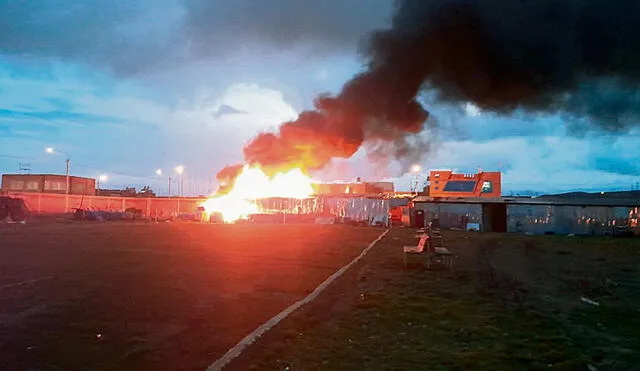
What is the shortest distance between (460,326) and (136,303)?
19.5 ft

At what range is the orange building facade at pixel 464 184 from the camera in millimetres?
58812

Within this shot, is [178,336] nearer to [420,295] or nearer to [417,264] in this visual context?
[420,295]

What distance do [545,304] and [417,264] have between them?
7322 millimetres

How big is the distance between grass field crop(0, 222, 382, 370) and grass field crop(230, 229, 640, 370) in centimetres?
98

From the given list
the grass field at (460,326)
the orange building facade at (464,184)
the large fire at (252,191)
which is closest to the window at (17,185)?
the large fire at (252,191)

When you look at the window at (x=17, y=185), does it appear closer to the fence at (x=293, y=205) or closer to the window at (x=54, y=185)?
the window at (x=54, y=185)

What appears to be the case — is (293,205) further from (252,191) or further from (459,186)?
(459,186)

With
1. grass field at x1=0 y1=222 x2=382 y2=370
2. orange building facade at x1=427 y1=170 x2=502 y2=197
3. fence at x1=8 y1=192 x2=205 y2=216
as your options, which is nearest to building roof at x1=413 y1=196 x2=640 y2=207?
orange building facade at x1=427 y1=170 x2=502 y2=197

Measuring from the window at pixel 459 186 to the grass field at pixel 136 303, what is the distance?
4269cm

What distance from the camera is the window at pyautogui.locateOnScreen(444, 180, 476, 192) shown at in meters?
59.5

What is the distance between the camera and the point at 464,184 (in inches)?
2367

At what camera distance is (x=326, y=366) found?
6.29 metres

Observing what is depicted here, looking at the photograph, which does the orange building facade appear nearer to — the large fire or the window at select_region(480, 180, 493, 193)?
the window at select_region(480, 180, 493, 193)

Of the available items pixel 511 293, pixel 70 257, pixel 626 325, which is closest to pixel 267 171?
pixel 70 257
